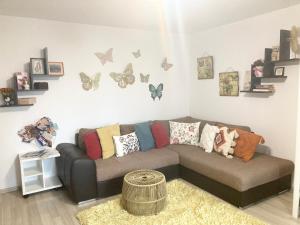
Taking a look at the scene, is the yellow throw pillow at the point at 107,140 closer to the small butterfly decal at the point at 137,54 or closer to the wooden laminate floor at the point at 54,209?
the wooden laminate floor at the point at 54,209

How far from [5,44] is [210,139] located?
9.83 feet

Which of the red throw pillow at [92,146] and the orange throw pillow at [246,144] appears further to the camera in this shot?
the red throw pillow at [92,146]

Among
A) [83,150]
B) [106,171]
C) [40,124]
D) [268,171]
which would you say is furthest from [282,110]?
[40,124]

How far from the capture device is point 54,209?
284 centimetres

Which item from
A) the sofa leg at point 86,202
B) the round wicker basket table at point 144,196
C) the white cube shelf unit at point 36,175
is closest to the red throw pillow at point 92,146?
the white cube shelf unit at point 36,175

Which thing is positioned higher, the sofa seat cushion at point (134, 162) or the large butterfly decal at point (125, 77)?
the large butterfly decal at point (125, 77)

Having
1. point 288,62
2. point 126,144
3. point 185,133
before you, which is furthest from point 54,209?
point 288,62

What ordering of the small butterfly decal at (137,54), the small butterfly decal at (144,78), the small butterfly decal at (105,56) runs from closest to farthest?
1. the small butterfly decal at (105,56)
2. the small butterfly decal at (137,54)
3. the small butterfly decal at (144,78)

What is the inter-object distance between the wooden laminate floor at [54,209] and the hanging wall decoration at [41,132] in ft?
2.34

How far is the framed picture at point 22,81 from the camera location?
123 inches

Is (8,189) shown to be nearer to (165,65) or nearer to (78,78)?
(78,78)

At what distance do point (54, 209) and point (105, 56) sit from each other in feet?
7.35

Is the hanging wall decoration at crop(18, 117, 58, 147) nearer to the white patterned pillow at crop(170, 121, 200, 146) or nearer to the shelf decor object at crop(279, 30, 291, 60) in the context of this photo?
the white patterned pillow at crop(170, 121, 200, 146)

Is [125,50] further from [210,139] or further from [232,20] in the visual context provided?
[210,139]
